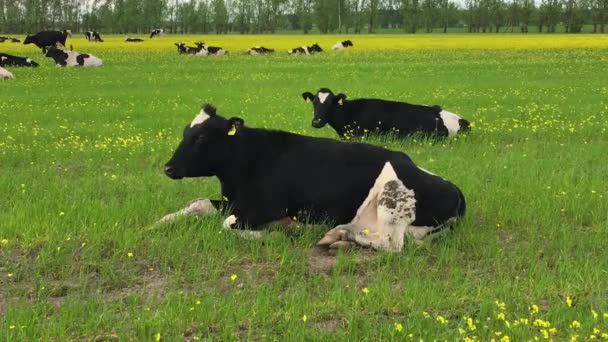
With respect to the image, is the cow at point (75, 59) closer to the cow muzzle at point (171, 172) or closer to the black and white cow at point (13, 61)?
the black and white cow at point (13, 61)

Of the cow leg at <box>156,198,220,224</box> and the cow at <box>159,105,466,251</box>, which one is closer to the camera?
the cow at <box>159,105,466,251</box>

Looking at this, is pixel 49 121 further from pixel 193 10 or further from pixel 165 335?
pixel 193 10

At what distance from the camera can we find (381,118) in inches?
584

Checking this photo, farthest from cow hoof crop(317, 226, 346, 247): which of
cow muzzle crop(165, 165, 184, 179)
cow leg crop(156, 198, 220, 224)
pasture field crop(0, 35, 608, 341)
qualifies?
cow muzzle crop(165, 165, 184, 179)

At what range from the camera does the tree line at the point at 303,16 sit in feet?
454

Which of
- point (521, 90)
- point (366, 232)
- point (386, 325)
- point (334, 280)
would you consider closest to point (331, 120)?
point (366, 232)

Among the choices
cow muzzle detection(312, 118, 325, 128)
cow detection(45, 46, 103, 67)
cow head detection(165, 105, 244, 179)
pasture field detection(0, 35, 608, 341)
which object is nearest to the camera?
pasture field detection(0, 35, 608, 341)

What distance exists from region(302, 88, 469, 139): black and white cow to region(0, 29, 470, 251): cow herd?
6.68 m

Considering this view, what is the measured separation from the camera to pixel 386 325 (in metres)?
5.17

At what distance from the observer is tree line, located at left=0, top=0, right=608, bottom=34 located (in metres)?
138

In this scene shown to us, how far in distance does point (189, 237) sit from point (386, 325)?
9.37 ft

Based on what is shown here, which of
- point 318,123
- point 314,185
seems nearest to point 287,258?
point 314,185

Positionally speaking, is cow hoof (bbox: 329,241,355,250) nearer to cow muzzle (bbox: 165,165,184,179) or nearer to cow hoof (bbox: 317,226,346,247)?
cow hoof (bbox: 317,226,346,247)

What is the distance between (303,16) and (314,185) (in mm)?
154007
